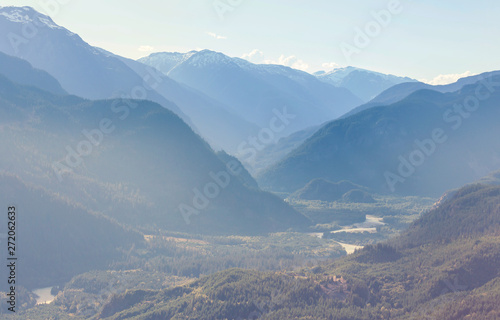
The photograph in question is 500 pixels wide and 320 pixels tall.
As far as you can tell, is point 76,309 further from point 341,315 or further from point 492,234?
point 492,234

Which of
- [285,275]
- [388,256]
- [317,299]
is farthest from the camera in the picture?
[388,256]

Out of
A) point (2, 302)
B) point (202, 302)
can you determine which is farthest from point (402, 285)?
point (2, 302)

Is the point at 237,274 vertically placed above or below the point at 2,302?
below

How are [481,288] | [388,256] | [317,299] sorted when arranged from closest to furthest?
[481,288]
[317,299]
[388,256]

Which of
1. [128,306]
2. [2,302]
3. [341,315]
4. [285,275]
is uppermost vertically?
[2,302]

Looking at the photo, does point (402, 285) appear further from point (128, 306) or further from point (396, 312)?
point (128, 306)

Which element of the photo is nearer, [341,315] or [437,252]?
[341,315]
